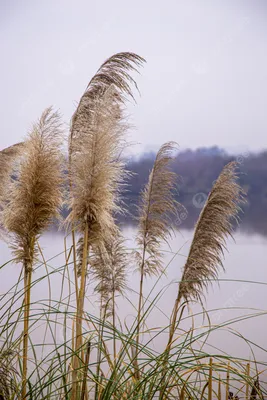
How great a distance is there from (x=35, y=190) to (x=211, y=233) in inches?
51.4

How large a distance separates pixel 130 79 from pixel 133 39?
88.5 ft

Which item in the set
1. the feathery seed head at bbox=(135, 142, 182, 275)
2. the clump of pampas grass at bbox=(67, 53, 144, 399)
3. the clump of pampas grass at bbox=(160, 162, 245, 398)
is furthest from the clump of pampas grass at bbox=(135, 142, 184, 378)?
the clump of pampas grass at bbox=(67, 53, 144, 399)

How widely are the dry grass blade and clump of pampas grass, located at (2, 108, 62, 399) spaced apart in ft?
3.66

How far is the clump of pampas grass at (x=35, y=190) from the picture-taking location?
6.36 feet

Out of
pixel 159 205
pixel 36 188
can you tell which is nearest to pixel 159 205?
pixel 159 205

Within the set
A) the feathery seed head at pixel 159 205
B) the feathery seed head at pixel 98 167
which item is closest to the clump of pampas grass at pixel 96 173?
the feathery seed head at pixel 98 167

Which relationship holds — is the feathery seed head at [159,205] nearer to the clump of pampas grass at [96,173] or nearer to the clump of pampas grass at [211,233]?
the clump of pampas grass at [211,233]

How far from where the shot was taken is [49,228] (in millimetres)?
2053

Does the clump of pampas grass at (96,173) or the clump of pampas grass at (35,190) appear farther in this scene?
the clump of pampas grass at (35,190)

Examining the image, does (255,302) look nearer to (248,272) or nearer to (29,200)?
(248,272)

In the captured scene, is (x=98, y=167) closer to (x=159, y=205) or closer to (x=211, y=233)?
(x=211, y=233)

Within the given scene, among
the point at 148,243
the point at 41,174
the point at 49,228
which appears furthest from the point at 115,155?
the point at 148,243

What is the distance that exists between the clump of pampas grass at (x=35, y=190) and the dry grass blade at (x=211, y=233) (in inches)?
43.9

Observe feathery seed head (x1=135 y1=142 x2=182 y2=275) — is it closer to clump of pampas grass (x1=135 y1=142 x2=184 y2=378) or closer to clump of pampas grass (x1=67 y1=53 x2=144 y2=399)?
clump of pampas grass (x1=135 y1=142 x2=184 y2=378)
